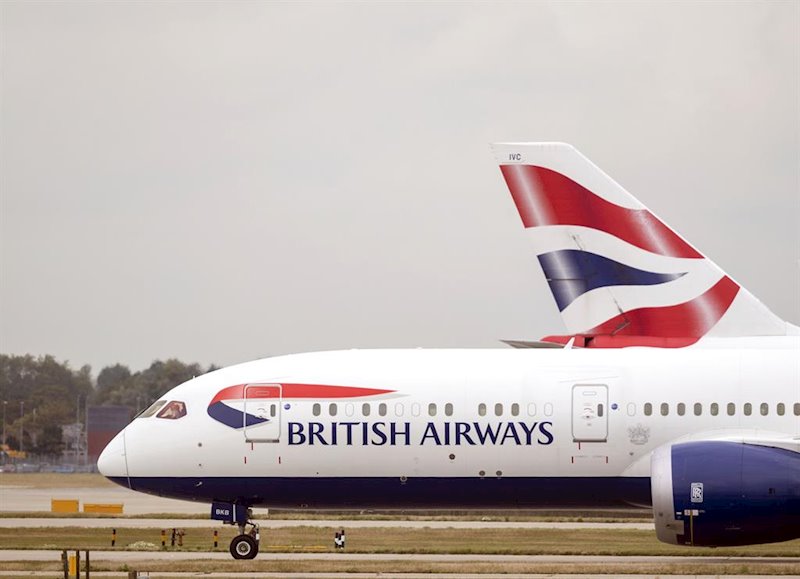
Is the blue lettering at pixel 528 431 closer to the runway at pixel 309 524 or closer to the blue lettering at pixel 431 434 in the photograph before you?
the blue lettering at pixel 431 434

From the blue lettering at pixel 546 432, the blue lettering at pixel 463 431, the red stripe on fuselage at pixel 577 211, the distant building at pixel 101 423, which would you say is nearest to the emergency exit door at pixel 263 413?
the blue lettering at pixel 463 431

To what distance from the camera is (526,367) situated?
31.9 meters

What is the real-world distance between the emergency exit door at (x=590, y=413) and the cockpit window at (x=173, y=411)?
7975mm

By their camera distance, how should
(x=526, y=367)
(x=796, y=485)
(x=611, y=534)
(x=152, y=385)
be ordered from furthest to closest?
(x=152, y=385) → (x=611, y=534) → (x=526, y=367) → (x=796, y=485)

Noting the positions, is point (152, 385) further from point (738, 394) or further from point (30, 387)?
point (738, 394)

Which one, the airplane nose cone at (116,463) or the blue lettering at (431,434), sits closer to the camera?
the blue lettering at (431,434)

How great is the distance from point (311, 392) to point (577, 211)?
26.2ft

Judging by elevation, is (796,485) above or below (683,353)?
below

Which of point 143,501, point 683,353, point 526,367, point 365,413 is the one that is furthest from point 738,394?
point 143,501

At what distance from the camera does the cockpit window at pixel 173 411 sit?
3291 cm

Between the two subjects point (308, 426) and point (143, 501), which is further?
point (143, 501)

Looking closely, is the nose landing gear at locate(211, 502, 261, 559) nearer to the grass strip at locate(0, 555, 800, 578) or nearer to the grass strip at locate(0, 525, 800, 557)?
the grass strip at locate(0, 555, 800, 578)

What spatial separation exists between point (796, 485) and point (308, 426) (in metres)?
9.47

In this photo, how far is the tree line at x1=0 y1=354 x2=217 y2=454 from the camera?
523ft
